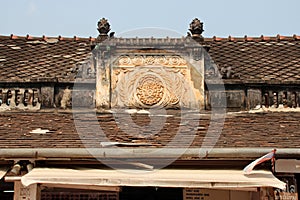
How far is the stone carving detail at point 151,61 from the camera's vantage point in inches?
382

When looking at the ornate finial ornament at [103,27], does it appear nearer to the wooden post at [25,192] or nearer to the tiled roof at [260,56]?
the tiled roof at [260,56]

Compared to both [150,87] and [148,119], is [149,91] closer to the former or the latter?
[150,87]

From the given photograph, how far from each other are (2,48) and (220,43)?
16.4 ft

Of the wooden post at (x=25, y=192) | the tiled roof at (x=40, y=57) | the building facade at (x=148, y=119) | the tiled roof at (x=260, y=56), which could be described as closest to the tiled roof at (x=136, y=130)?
the building facade at (x=148, y=119)

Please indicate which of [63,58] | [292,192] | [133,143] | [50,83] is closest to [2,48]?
[63,58]

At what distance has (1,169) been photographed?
7.27 meters

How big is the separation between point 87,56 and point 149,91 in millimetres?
2324

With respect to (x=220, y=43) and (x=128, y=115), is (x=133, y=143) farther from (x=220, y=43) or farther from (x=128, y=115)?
(x=220, y=43)

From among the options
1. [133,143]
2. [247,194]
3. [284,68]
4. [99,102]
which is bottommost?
[247,194]

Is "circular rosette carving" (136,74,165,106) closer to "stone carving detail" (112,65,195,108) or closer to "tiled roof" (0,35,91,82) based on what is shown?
"stone carving detail" (112,65,195,108)

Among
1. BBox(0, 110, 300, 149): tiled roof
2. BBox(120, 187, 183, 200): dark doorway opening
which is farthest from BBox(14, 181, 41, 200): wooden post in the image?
BBox(120, 187, 183, 200): dark doorway opening

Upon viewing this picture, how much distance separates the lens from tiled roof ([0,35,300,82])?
34.8ft

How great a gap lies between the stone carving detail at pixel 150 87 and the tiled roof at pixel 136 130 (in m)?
0.31

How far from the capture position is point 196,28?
10141 mm
